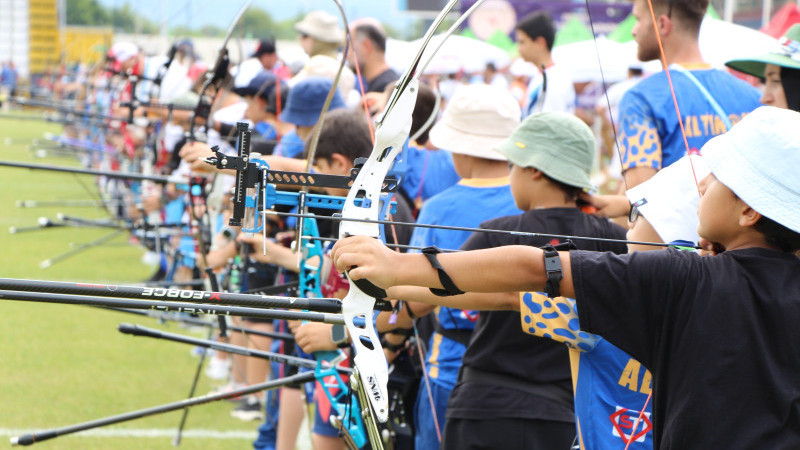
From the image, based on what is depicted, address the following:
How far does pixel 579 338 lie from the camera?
2.26 metres

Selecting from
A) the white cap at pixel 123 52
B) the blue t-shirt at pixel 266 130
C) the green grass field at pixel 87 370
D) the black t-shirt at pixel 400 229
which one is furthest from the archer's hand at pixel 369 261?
the white cap at pixel 123 52

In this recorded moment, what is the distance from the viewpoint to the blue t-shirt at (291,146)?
13.8 feet

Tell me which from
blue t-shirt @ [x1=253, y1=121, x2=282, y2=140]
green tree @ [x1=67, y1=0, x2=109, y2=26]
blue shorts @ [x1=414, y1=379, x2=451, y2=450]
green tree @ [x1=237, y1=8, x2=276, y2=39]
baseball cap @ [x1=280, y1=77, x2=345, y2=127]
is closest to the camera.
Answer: blue shorts @ [x1=414, y1=379, x2=451, y2=450]

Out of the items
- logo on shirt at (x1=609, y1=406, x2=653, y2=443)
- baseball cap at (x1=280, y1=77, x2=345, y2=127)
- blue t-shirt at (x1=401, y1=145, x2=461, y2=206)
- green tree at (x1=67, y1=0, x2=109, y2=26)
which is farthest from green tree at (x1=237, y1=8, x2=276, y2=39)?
green tree at (x1=67, y1=0, x2=109, y2=26)

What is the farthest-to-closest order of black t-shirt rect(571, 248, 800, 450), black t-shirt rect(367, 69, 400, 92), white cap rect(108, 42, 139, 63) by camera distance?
white cap rect(108, 42, 139, 63), black t-shirt rect(367, 69, 400, 92), black t-shirt rect(571, 248, 800, 450)

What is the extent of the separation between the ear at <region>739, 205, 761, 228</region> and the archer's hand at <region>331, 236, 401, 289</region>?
0.63 m

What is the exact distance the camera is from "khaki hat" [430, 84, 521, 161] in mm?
3131

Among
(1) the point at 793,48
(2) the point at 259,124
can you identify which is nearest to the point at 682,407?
(1) the point at 793,48

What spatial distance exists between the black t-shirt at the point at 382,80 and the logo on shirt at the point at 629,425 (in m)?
3.53

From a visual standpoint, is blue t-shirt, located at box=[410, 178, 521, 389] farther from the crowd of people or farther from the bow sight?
the bow sight

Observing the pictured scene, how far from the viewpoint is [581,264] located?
170 cm

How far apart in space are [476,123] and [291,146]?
1.32 meters

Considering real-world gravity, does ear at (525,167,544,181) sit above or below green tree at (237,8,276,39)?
below

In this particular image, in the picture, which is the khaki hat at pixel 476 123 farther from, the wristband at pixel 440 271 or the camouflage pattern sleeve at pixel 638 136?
the wristband at pixel 440 271
